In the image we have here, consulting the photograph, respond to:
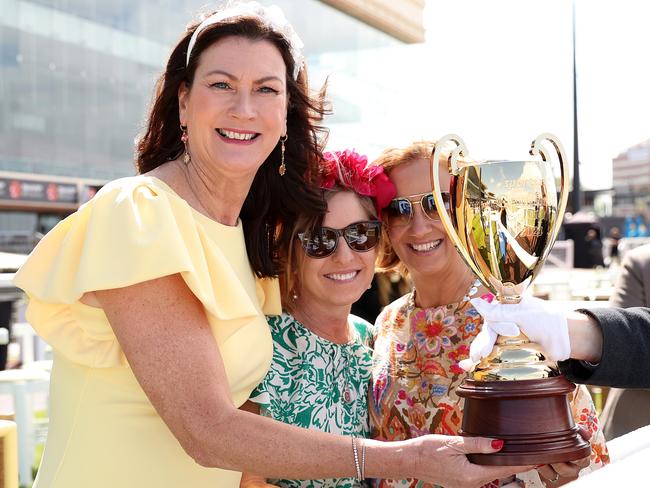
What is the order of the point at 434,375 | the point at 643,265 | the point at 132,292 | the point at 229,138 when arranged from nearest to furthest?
the point at 132,292, the point at 229,138, the point at 434,375, the point at 643,265

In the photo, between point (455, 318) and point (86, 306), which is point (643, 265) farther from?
point (86, 306)

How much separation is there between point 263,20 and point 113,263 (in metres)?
0.81

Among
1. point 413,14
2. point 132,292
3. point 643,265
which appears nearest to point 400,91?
point 413,14

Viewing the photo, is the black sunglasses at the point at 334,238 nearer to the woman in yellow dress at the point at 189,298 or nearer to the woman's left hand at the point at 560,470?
the woman in yellow dress at the point at 189,298

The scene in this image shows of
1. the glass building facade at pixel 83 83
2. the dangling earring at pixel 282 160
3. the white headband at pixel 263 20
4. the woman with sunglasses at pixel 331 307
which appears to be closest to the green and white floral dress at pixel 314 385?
the woman with sunglasses at pixel 331 307

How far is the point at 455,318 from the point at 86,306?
1.08 metres

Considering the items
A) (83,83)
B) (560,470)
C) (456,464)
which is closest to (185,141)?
(456,464)

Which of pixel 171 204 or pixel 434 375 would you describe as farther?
pixel 434 375

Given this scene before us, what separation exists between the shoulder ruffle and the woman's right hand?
0.54 meters

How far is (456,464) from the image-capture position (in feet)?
5.06

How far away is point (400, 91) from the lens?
2345 cm

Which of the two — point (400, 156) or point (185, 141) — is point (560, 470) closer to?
point (400, 156)

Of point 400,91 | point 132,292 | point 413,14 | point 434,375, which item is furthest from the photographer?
point 400,91

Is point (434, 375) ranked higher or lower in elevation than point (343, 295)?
lower
